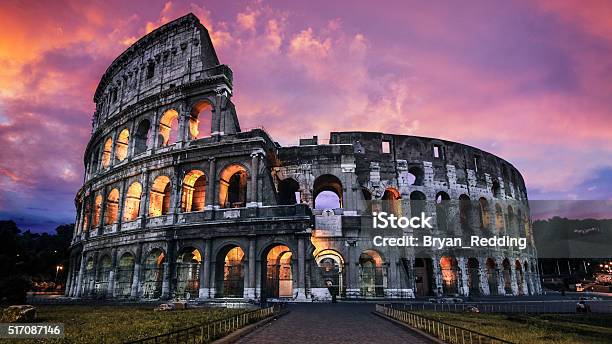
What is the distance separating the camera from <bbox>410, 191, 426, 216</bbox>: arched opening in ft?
98.5

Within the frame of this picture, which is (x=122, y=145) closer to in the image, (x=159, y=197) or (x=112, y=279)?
(x=159, y=197)

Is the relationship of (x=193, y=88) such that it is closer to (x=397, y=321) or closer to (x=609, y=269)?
(x=397, y=321)

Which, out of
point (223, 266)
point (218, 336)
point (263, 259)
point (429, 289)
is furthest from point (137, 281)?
point (429, 289)

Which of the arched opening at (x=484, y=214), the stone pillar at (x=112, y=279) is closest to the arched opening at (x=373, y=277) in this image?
the arched opening at (x=484, y=214)

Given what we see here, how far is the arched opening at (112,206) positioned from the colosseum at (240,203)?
0.11 meters

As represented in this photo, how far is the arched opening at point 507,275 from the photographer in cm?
3384

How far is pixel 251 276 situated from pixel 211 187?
648 cm

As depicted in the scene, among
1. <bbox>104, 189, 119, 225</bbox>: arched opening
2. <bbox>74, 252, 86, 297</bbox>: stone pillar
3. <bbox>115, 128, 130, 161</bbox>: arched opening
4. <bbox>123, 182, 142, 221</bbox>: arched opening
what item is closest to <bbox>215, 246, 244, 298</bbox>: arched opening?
<bbox>123, 182, 142, 221</bbox>: arched opening

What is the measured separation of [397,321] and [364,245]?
45.7 feet

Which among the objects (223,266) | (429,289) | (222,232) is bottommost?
(429,289)

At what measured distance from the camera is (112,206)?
101ft

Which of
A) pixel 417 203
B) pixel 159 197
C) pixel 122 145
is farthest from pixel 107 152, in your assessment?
pixel 417 203

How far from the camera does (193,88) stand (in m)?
27.5

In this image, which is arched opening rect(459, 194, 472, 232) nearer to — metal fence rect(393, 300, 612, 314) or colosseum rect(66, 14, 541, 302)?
colosseum rect(66, 14, 541, 302)
